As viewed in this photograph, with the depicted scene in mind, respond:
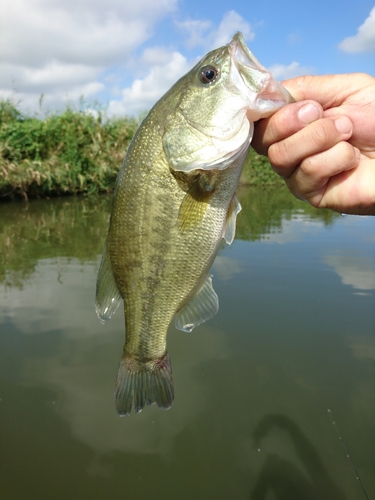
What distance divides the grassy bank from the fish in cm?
1364

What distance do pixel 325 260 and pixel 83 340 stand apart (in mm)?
4970

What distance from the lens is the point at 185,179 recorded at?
1.85 meters

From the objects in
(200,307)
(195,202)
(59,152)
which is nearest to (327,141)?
(195,202)

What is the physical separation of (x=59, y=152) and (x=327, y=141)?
55.4 ft

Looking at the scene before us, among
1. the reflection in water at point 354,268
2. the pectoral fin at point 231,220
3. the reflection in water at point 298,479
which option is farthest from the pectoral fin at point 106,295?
the reflection in water at point 354,268

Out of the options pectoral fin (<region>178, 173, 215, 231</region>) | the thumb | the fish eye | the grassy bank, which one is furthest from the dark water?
the grassy bank

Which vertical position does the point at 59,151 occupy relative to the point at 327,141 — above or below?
above

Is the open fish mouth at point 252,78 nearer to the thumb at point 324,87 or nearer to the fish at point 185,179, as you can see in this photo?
the fish at point 185,179

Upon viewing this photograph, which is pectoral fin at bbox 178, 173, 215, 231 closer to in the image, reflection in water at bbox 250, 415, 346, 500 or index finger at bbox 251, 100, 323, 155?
index finger at bbox 251, 100, 323, 155

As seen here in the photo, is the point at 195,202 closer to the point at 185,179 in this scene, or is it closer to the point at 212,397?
the point at 185,179

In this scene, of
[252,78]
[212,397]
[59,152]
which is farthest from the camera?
[59,152]

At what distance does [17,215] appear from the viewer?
12414mm

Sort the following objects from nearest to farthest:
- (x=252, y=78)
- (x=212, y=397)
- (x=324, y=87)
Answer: (x=252, y=78) < (x=324, y=87) < (x=212, y=397)

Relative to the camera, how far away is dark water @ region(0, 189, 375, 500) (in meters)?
3.02
